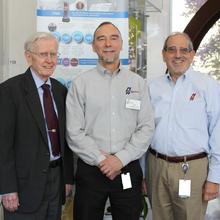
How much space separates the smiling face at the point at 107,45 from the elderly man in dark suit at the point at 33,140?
0.95ft

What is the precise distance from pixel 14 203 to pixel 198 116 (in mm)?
1159

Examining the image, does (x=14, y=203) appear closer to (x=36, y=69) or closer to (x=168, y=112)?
(x=36, y=69)

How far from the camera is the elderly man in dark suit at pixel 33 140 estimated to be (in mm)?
1953

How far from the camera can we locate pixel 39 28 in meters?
2.71

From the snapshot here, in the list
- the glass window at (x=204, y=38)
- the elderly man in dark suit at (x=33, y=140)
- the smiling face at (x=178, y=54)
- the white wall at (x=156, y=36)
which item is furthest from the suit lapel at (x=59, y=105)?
the glass window at (x=204, y=38)

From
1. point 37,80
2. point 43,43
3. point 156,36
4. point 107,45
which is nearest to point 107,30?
point 107,45

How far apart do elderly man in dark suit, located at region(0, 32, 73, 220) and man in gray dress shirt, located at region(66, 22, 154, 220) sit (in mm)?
131

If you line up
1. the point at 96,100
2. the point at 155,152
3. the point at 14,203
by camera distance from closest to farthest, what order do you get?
the point at 14,203 → the point at 96,100 → the point at 155,152

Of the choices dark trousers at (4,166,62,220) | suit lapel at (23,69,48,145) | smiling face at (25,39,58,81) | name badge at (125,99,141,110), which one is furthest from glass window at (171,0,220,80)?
dark trousers at (4,166,62,220)

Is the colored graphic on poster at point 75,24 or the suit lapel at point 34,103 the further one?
the colored graphic on poster at point 75,24

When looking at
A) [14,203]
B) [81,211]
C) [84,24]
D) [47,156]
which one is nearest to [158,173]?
[81,211]

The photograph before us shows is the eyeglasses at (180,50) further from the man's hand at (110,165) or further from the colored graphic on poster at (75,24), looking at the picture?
the man's hand at (110,165)

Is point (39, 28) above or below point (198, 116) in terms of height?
above

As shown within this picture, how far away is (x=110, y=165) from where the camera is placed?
6.84 ft
